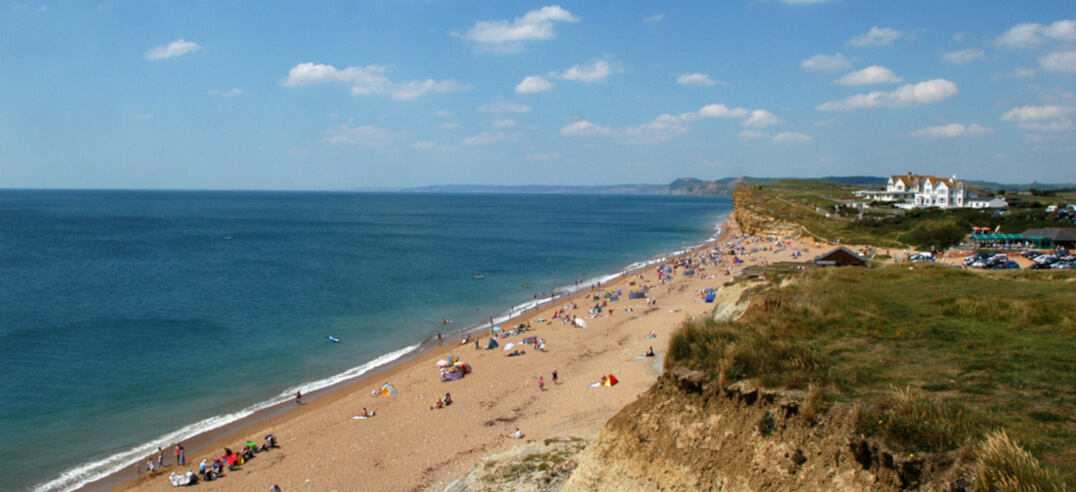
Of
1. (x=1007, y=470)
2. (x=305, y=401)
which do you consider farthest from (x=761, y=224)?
(x=1007, y=470)

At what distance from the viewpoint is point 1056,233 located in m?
44.0

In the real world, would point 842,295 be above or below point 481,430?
above

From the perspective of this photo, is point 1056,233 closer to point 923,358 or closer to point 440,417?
point 923,358

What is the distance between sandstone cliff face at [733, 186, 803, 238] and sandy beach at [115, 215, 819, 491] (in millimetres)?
56394

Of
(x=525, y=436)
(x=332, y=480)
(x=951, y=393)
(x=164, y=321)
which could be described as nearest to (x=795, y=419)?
(x=951, y=393)

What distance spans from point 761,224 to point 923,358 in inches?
3376

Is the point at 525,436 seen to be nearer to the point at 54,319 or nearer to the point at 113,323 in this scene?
the point at 113,323

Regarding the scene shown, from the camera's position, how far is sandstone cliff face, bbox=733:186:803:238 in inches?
3239

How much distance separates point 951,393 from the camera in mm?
8047

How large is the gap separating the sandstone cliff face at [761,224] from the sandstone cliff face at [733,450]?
76015 millimetres

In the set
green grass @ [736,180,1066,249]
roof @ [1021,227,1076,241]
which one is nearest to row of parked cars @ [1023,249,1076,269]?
roof @ [1021,227,1076,241]

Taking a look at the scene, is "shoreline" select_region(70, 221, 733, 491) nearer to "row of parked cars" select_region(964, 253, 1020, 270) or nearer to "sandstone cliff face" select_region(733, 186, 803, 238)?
"row of parked cars" select_region(964, 253, 1020, 270)

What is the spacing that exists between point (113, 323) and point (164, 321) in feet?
9.31

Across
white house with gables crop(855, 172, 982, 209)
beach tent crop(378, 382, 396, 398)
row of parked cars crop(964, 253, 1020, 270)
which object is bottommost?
beach tent crop(378, 382, 396, 398)
